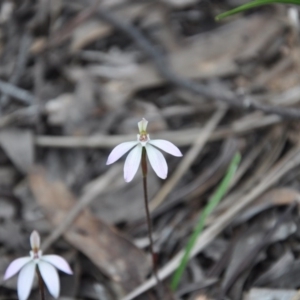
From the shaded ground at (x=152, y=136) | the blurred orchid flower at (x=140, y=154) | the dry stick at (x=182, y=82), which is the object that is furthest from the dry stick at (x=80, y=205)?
the blurred orchid flower at (x=140, y=154)

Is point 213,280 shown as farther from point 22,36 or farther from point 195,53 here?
point 22,36

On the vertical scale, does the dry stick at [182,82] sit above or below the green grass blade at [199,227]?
above

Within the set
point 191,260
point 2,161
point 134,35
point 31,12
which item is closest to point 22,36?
point 31,12

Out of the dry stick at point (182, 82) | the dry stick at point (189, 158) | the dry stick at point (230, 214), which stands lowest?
the dry stick at point (230, 214)

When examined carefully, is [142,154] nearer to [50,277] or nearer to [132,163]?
[132,163]

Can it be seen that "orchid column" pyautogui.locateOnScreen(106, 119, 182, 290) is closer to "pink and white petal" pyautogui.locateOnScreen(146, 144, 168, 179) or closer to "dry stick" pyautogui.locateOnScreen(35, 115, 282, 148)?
"pink and white petal" pyautogui.locateOnScreen(146, 144, 168, 179)

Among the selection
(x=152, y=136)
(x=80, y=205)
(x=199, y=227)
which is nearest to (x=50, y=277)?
(x=199, y=227)

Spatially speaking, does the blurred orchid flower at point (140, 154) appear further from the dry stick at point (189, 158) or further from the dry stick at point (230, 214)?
the dry stick at point (189, 158)
